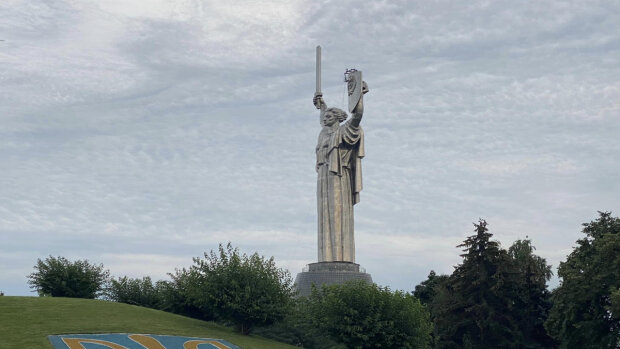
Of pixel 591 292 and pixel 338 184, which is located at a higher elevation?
pixel 338 184

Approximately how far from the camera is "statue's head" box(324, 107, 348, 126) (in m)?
57.2

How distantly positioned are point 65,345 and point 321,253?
21.5m

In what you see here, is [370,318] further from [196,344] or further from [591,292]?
[591,292]

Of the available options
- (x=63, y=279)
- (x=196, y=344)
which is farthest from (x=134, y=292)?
(x=196, y=344)

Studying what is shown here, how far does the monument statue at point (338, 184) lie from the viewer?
54.5 meters

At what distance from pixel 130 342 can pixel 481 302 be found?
86.6 ft

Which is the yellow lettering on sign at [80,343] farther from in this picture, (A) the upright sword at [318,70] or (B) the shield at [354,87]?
(A) the upright sword at [318,70]

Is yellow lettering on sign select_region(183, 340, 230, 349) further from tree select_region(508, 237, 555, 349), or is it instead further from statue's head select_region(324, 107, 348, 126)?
tree select_region(508, 237, 555, 349)

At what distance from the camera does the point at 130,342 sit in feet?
130

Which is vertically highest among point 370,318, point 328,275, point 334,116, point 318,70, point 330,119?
point 318,70

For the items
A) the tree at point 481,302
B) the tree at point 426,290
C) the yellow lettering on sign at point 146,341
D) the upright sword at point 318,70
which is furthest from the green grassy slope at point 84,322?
the tree at point 426,290

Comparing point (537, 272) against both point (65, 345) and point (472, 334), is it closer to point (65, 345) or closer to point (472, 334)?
point (472, 334)

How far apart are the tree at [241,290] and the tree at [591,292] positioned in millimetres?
16945

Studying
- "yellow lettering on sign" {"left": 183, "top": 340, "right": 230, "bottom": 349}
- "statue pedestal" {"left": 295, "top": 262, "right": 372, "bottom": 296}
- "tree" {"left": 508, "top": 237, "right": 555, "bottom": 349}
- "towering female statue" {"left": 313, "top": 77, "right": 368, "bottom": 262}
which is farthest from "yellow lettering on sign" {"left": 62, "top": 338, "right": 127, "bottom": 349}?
"tree" {"left": 508, "top": 237, "right": 555, "bottom": 349}
